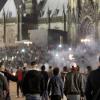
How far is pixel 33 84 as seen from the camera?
10.7m

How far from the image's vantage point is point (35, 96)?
10.6m

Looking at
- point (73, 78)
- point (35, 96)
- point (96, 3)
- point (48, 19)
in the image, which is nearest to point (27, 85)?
point (35, 96)

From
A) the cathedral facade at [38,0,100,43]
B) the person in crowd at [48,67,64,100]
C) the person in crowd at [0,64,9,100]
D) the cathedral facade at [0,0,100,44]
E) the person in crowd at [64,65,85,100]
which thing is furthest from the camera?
the cathedral facade at [0,0,100,44]

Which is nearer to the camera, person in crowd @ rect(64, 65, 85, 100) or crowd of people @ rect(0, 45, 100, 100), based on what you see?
crowd of people @ rect(0, 45, 100, 100)

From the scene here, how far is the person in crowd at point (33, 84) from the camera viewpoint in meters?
10.6

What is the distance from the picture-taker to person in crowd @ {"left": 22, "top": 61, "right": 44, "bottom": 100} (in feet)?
34.9

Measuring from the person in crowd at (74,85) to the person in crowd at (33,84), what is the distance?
133 centimetres

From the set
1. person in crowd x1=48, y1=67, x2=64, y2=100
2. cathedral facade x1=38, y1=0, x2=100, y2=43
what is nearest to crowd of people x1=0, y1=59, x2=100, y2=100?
person in crowd x1=48, y1=67, x2=64, y2=100

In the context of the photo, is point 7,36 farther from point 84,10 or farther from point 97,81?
point 97,81

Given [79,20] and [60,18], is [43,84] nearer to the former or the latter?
[79,20]

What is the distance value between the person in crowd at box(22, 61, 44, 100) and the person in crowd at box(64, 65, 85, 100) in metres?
1.33

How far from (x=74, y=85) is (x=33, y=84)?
1.58m

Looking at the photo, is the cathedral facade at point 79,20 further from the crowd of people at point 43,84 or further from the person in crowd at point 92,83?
the person in crowd at point 92,83

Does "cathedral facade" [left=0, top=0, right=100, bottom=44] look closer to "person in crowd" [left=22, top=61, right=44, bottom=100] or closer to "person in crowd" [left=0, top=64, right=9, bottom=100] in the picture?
"person in crowd" [left=22, top=61, right=44, bottom=100]
